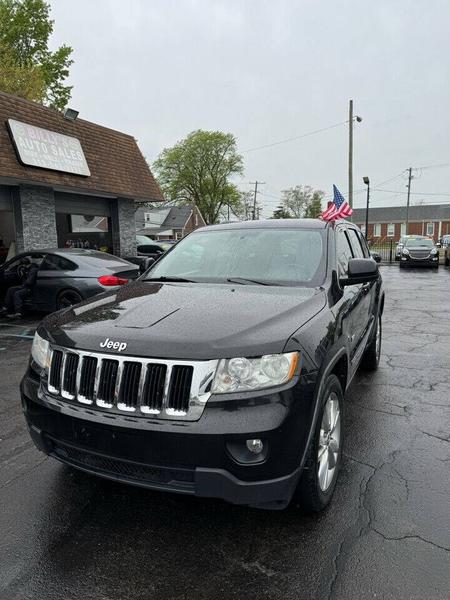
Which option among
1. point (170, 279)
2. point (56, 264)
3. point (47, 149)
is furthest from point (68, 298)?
point (170, 279)

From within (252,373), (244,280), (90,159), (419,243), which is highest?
(90,159)

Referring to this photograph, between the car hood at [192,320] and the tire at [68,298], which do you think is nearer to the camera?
the car hood at [192,320]

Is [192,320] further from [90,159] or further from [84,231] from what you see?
[84,231]

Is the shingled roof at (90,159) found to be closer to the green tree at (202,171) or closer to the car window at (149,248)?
the car window at (149,248)

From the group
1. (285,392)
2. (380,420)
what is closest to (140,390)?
(285,392)

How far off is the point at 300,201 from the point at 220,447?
3253 inches

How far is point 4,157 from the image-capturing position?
Answer: 10.4 metres

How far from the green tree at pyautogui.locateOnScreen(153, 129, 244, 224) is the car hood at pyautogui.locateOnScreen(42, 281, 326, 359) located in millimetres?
60924

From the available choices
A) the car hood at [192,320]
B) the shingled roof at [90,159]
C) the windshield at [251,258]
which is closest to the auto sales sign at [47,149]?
the shingled roof at [90,159]

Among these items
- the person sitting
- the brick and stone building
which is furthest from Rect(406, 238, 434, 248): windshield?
the person sitting

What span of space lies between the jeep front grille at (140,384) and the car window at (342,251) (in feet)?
5.91

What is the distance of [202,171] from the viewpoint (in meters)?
62.4

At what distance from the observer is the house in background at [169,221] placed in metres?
59.3

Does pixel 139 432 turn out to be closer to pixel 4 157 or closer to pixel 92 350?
pixel 92 350
